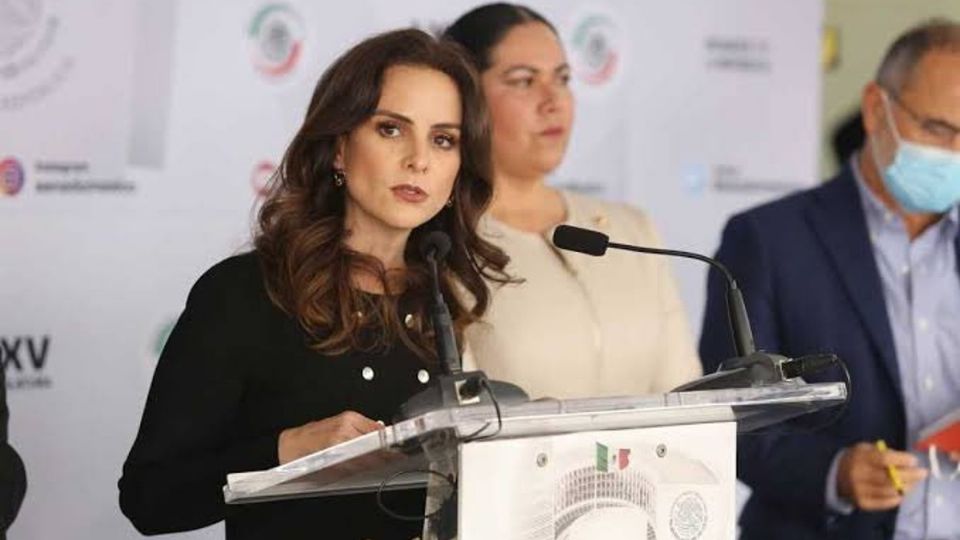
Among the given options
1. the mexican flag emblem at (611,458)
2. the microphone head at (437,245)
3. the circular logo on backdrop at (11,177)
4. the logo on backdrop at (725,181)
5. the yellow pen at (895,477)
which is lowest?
the yellow pen at (895,477)

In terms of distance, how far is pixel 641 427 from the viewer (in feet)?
7.36

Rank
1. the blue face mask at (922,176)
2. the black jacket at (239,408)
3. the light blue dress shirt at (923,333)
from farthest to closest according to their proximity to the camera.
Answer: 1. the blue face mask at (922,176)
2. the light blue dress shirt at (923,333)
3. the black jacket at (239,408)

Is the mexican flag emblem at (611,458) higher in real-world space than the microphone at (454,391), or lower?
lower

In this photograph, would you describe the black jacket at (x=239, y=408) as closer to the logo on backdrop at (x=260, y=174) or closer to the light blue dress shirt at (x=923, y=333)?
the logo on backdrop at (x=260, y=174)

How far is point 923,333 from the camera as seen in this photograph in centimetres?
375

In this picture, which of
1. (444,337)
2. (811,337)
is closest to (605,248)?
(444,337)

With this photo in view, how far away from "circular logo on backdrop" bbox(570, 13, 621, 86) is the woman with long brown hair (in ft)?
5.92

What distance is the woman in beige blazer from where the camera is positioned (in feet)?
11.0

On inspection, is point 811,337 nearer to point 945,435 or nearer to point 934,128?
point 945,435

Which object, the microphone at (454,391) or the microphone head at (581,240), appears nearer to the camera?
the microphone at (454,391)

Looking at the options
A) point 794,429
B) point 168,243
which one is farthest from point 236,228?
point 794,429

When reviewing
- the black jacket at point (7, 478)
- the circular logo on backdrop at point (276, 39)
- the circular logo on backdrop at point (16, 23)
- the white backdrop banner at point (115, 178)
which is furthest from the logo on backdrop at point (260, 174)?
the black jacket at point (7, 478)

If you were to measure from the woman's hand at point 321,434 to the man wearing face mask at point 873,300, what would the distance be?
59.2 inches

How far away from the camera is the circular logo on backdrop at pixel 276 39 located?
400 cm
